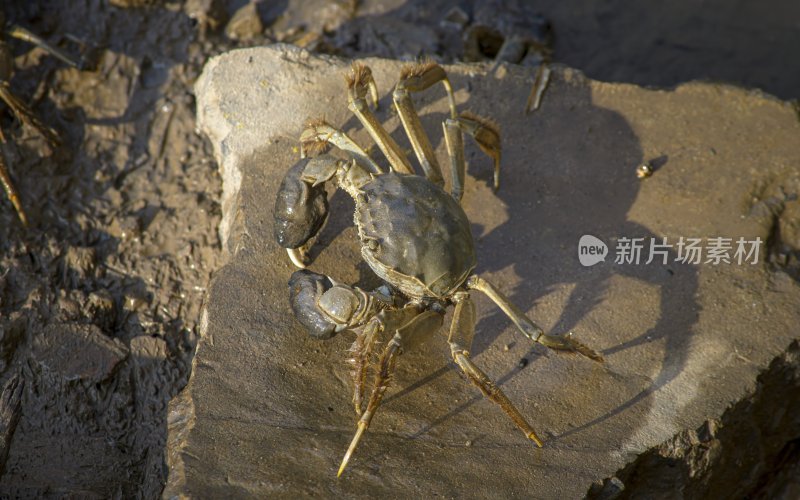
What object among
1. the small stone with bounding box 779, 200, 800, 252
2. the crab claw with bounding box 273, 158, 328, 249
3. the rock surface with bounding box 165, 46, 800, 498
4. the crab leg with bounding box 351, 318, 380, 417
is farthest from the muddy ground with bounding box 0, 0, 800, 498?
the small stone with bounding box 779, 200, 800, 252

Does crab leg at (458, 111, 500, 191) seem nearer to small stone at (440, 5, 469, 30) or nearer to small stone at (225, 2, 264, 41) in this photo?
small stone at (440, 5, 469, 30)

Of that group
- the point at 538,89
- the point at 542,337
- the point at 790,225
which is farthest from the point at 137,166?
the point at 790,225

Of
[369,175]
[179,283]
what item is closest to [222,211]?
[179,283]

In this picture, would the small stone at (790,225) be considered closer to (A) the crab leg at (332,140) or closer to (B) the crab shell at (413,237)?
(B) the crab shell at (413,237)

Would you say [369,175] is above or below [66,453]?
above

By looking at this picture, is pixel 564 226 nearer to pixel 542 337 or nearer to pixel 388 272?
pixel 542 337

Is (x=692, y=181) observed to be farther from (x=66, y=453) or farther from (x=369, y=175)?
(x=66, y=453)
